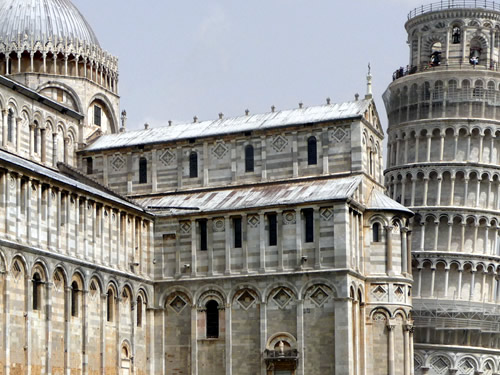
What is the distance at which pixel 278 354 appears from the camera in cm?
6016

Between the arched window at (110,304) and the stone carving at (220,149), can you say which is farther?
the stone carving at (220,149)

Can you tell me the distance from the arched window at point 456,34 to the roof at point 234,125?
34.0 meters

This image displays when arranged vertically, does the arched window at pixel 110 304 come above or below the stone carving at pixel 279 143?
below

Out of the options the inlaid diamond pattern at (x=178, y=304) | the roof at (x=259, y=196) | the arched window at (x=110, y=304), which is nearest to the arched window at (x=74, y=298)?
the arched window at (x=110, y=304)

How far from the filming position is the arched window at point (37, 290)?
5338 centimetres

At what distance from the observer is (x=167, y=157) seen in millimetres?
68188

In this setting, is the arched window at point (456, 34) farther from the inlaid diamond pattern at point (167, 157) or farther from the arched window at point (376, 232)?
the arched window at point (376, 232)

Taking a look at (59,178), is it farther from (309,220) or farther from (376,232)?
(376,232)

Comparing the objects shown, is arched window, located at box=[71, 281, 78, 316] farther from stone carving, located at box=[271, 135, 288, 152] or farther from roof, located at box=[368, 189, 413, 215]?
roof, located at box=[368, 189, 413, 215]

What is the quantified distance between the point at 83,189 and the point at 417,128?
1697 inches

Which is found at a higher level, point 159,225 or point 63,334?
point 159,225

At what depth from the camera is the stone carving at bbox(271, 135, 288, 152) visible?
65625mm

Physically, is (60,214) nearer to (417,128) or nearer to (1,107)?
(1,107)

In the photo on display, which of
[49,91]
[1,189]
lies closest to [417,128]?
[49,91]
